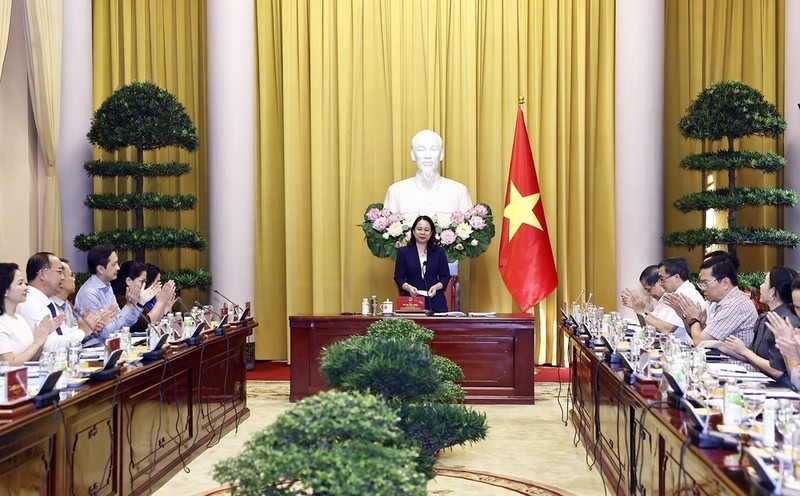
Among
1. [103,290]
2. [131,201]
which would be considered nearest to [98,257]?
[103,290]

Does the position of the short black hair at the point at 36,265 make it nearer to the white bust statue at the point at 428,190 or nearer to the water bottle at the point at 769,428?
the water bottle at the point at 769,428

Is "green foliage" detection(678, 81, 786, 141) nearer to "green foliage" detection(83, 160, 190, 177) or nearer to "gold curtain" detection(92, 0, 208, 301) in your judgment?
"green foliage" detection(83, 160, 190, 177)

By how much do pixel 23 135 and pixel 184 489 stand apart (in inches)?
169

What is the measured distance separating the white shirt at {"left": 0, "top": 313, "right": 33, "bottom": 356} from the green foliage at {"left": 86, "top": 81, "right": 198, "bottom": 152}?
4.01m

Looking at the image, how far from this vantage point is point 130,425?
4.33m

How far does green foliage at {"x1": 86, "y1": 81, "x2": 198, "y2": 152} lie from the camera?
26.7 feet

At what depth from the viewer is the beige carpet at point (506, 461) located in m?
4.81

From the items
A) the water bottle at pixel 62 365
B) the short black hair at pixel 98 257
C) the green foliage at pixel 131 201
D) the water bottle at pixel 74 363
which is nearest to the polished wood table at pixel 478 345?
the short black hair at pixel 98 257

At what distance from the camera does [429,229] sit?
7.57 meters

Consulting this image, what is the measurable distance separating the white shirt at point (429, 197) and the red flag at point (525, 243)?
44cm

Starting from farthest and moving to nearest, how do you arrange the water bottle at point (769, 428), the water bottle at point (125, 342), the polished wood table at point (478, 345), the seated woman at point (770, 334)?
the polished wood table at point (478, 345) → the water bottle at point (125, 342) → the seated woman at point (770, 334) → the water bottle at point (769, 428)

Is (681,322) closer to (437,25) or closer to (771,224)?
(771,224)

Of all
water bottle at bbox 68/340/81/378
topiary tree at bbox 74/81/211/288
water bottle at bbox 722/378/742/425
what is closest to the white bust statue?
topiary tree at bbox 74/81/211/288

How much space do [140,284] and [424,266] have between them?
2536mm
